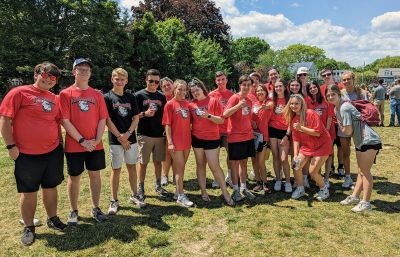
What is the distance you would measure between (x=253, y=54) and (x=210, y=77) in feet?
173

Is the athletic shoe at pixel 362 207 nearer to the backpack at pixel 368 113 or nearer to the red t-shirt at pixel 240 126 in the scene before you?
the backpack at pixel 368 113

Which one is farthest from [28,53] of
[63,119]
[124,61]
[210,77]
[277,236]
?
[277,236]

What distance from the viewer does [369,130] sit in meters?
5.36

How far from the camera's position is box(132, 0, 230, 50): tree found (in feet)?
114

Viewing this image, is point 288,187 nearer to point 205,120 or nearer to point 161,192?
point 205,120

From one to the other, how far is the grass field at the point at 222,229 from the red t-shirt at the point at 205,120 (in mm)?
1248

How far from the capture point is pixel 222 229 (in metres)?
4.86

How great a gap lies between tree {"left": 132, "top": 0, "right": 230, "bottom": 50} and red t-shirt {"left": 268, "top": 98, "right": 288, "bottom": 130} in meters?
28.6

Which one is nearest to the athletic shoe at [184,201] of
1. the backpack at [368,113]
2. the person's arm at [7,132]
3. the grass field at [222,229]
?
the grass field at [222,229]

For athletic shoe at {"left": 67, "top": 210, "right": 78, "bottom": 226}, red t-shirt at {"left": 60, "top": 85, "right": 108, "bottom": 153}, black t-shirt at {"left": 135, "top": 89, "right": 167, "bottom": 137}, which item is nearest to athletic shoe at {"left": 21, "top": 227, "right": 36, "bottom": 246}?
athletic shoe at {"left": 67, "top": 210, "right": 78, "bottom": 226}

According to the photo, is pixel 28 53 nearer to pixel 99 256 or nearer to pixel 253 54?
pixel 99 256

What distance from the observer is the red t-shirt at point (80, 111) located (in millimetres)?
4680

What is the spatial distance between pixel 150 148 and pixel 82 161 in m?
1.53

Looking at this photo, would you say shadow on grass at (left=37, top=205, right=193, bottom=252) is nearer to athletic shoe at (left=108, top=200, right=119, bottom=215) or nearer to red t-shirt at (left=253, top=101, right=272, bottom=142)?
athletic shoe at (left=108, top=200, right=119, bottom=215)
